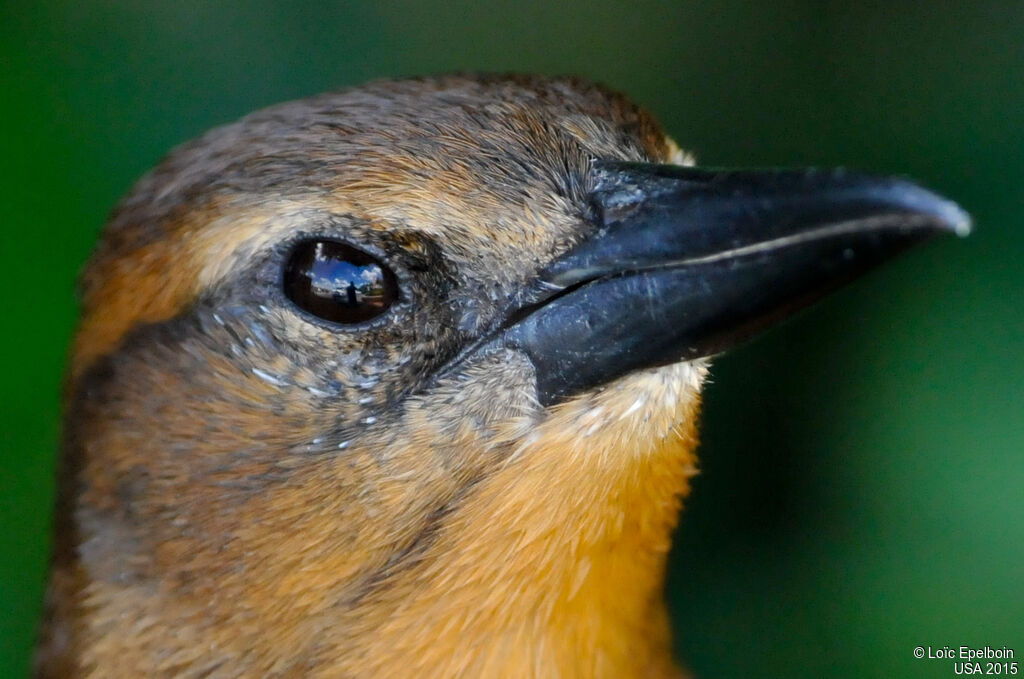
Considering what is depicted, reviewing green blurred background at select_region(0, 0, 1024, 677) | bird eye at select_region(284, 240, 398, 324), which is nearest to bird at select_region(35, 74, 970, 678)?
bird eye at select_region(284, 240, 398, 324)

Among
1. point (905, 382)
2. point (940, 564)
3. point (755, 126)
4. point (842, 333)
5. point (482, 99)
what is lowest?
point (940, 564)

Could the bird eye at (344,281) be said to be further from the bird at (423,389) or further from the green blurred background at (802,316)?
the green blurred background at (802,316)

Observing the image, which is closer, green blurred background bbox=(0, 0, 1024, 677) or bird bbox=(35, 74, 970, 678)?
bird bbox=(35, 74, 970, 678)

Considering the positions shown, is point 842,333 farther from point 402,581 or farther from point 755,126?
point 402,581

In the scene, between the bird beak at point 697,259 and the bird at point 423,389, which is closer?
the bird beak at point 697,259

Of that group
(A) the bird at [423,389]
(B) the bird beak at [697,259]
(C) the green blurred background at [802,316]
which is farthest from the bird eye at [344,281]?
Answer: (C) the green blurred background at [802,316]

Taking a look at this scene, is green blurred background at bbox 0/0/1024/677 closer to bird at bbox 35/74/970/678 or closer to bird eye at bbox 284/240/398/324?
bird at bbox 35/74/970/678

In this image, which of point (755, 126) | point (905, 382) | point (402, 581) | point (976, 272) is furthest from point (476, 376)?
point (755, 126)
